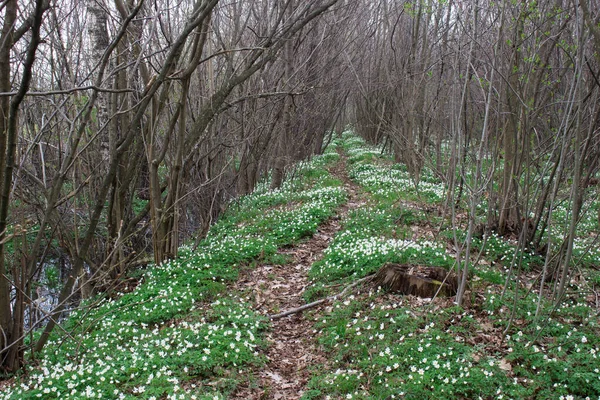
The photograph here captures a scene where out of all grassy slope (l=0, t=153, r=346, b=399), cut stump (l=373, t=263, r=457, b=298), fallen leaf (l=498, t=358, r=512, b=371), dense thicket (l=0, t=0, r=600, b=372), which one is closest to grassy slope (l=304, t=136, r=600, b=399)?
fallen leaf (l=498, t=358, r=512, b=371)

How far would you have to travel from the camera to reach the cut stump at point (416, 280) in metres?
6.35

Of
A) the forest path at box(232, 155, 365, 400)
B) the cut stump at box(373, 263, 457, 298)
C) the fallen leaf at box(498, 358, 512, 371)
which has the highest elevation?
the cut stump at box(373, 263, 457, 298)

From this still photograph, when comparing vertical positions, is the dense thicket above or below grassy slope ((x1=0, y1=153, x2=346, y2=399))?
above

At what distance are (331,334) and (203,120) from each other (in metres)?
4.60

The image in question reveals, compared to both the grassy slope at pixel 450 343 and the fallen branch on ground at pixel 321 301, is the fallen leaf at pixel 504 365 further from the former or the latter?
the fallen branch on ground at pixel 321 301

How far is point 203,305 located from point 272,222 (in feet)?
14.2

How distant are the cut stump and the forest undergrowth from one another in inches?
5.9

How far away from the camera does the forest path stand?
197 inches

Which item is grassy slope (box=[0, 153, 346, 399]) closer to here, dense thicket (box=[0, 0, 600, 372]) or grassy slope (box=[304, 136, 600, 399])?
dense thicket (box=[0, 0, 600, 372])

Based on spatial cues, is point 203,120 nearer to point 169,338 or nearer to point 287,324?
point 287,324

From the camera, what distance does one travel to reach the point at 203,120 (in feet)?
27.5

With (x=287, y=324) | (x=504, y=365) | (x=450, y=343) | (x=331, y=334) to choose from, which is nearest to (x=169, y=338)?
(x=287, y=324)

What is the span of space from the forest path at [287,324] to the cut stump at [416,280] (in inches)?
44.7

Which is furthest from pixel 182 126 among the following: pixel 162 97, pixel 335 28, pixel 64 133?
pixel 335 28
